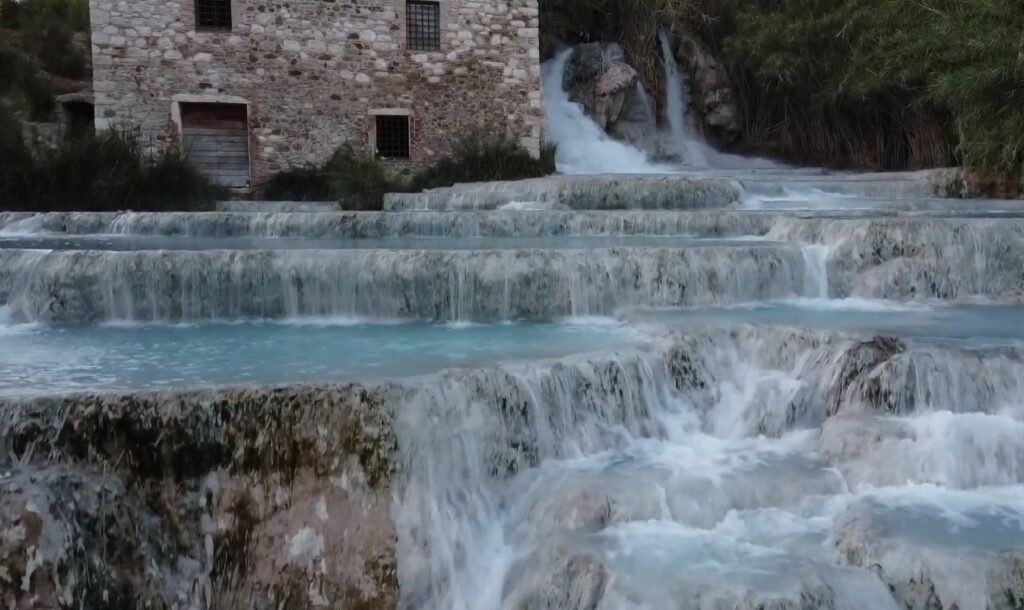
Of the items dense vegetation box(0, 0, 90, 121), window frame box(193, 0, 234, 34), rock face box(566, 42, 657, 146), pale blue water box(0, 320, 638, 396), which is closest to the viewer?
pale blue water box(0, 320, 638, 396)

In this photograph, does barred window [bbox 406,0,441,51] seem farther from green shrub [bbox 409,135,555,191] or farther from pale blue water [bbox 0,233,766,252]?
pale blue water [bbox 0,233,766,252]

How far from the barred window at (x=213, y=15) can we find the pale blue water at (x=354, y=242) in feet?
19.3

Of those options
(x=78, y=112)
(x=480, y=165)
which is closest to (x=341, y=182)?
(x=480, y=165)

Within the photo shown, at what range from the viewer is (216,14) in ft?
45.9

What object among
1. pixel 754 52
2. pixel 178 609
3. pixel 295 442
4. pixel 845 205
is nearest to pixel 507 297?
pixel 295 442

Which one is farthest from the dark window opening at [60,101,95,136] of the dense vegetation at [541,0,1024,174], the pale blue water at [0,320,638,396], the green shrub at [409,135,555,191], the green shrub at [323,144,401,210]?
the pale blue water at [0,320,638,396]

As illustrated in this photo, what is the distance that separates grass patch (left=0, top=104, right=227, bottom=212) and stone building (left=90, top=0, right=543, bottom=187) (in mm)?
1657

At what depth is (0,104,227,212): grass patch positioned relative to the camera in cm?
1123

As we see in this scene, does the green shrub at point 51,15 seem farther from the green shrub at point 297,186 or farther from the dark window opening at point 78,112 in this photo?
the green shrub at point 297,186

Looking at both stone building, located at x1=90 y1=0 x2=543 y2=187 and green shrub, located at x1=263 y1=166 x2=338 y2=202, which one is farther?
green shrub, located at x1=263 y1=166 x2=338 y2=202

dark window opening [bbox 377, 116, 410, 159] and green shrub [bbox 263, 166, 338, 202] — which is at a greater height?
dark window opening [bbox 377, 116, 410, 159]

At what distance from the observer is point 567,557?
153 inches

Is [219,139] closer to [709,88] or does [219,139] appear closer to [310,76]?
[310,76]

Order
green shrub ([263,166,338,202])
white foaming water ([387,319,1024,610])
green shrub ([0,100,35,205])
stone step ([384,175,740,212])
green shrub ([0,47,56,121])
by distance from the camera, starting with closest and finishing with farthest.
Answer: white foaming water ([387,319,1024,610]) → stone step ([384,175,740,212]) → green shrub ([0,100,35,205]) → green shrub ([263,166,338,202]) → green shrub ([0,47,56,121])
